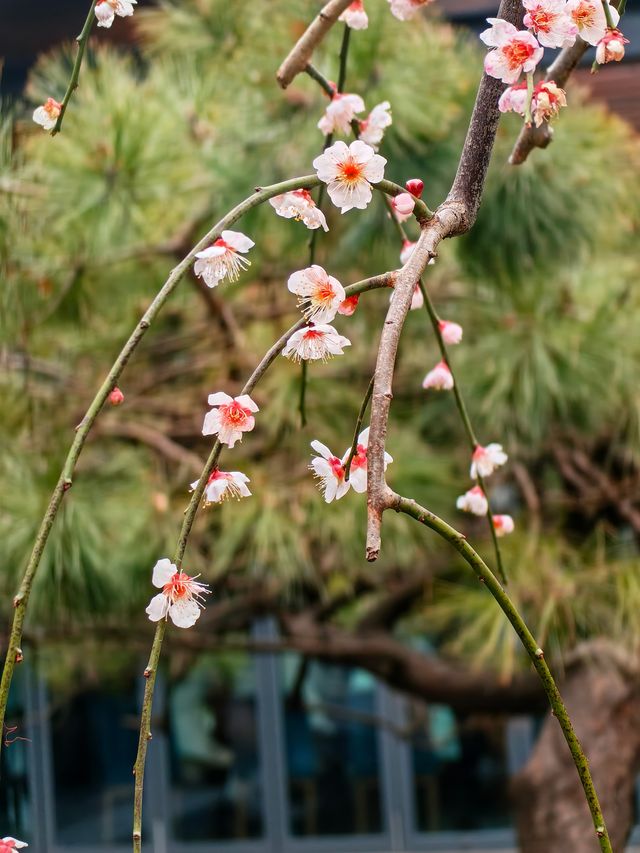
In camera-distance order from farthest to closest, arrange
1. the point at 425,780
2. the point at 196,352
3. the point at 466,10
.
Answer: the point at 425,780
the point at 466,10
the point at 196,352

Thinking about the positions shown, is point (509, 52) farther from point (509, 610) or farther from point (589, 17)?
point (509, 610)

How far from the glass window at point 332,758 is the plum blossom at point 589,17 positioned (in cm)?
260

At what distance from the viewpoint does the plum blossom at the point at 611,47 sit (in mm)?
486

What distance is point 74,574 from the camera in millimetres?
1071

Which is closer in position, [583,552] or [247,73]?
[247,73]

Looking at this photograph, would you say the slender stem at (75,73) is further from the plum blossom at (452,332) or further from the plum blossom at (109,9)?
the plum blossom at (452,332)

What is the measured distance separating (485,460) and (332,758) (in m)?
2.53

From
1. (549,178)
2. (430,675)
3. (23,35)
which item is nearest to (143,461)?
(430,675)

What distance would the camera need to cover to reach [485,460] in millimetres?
613

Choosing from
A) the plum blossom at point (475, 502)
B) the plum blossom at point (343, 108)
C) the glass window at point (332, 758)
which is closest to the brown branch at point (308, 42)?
the plum blossom at point (343, 108)

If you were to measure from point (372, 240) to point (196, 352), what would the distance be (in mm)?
468

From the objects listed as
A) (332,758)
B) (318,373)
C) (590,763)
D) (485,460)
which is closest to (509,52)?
(485,460)

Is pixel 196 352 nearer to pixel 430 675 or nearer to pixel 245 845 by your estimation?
pixel 430 675

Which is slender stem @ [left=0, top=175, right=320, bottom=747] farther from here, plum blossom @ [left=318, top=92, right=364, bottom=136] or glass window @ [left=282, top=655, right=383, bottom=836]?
glass window @ [left=282, top=655, right=383, bottom=836]
